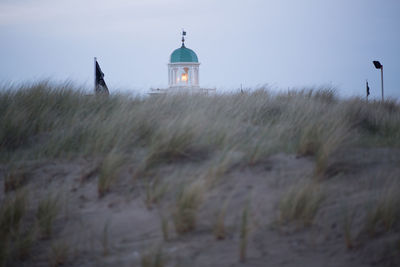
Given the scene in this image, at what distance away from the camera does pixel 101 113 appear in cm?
570

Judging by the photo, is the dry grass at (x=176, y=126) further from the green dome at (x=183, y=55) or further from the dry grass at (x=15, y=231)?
the green dome at (x=183, y=55)

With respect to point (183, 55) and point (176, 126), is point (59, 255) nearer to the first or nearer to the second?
point (176, 126)

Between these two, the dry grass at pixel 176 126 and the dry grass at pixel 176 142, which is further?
the dry grass at pixel 176 126

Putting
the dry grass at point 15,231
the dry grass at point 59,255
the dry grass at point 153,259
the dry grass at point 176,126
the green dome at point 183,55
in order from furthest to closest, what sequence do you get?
the green dome at point 183,55 < the dry grass at point 176,126 < the dry grass at point 15,231 < the dry grass at point 59,255 < the dry grass at point 153,259

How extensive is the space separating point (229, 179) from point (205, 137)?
3.28ft

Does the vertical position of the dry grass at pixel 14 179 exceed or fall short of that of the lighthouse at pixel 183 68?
it falls short

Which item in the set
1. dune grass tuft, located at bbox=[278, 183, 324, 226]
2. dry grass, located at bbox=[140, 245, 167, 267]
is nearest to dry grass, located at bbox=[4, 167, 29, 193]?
dry grass, located at bbox=[140, 245, 167, 267]

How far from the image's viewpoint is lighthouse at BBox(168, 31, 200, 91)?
95.0 feet

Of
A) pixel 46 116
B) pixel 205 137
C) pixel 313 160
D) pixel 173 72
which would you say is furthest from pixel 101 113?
pixel 173 72

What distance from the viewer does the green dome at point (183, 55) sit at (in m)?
29.0

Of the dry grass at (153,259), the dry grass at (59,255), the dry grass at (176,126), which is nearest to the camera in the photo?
the dry grass at (153,259)

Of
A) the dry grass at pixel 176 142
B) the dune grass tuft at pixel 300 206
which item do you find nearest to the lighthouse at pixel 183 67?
the dry grass at pixel 176 142

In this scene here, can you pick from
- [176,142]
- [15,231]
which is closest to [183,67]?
[176,142]

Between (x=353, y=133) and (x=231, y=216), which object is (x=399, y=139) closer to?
(x=353, y=133)
